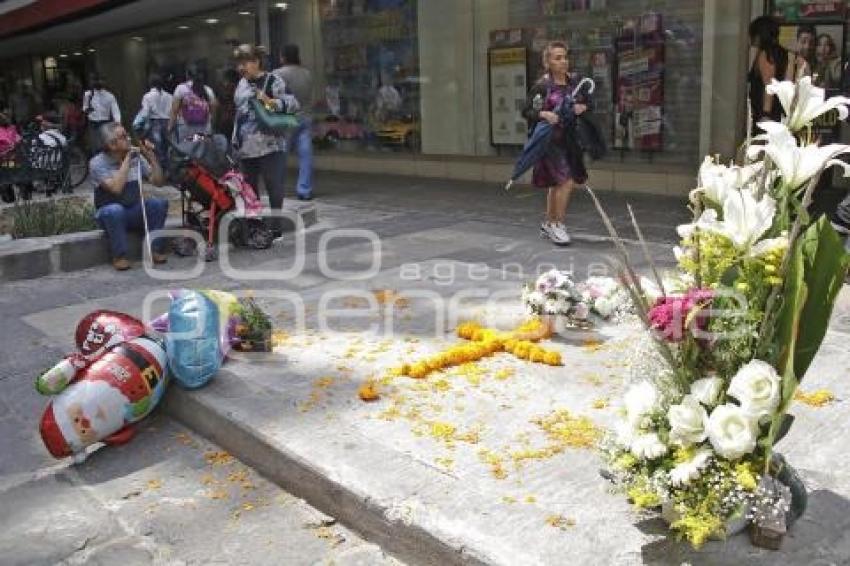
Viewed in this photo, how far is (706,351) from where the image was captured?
2822 millimetres

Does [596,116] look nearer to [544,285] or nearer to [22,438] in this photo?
[544,285]

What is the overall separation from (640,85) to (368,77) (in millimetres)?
5263

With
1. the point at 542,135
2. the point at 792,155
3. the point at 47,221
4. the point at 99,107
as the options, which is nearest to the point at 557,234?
the point at 542,135

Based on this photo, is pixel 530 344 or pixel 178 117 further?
pixel 178 117

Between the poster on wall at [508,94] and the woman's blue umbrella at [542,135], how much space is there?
424 centimetres

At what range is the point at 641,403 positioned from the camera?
9.41 feet

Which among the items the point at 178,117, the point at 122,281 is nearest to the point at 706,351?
the point at 122,281

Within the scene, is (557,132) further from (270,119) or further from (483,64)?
(483,64)

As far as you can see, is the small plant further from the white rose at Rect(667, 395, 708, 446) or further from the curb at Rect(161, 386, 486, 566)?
the white rose at Rect(667, 395, 708, 446)

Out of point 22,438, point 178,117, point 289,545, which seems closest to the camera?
point 289,545

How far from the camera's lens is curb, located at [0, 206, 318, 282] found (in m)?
7.82

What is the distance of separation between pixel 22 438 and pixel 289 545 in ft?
6.55

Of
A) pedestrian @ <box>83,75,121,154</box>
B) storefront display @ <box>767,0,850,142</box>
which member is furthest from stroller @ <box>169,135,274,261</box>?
pedestrian @ <box>83,75,121,154</box>

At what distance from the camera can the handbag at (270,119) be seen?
843cm
